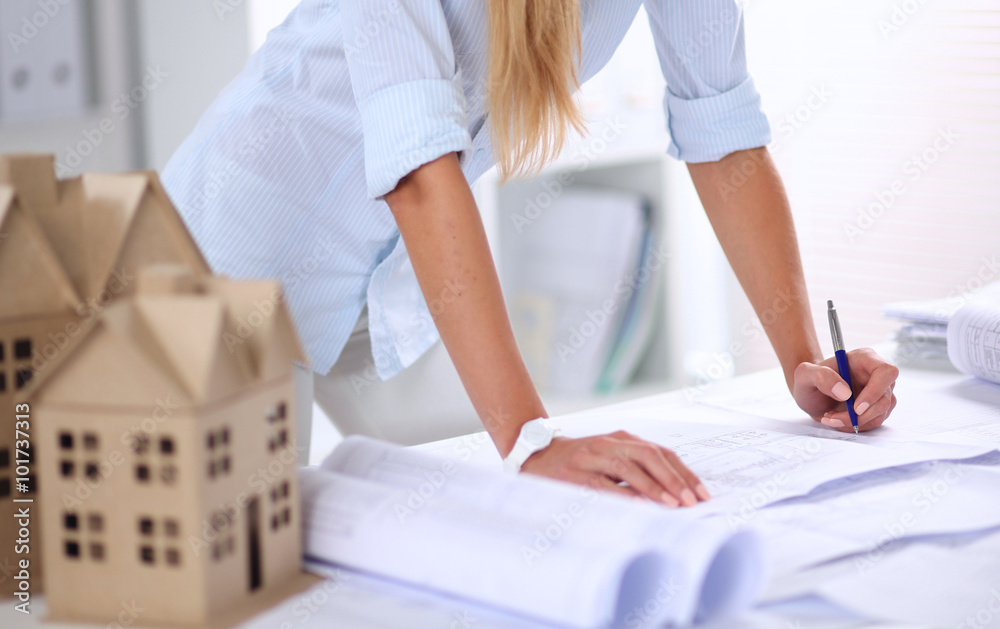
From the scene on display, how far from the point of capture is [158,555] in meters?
0.50

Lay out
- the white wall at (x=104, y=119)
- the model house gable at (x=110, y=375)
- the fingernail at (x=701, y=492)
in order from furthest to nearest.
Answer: the white wall at (x=104, y=119) → the fingernail at (x=701, y=492) → the model house gable at (x=110, y=375)

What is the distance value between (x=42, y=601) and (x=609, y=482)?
0.37 m

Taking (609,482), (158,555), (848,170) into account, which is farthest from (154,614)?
(848,170)

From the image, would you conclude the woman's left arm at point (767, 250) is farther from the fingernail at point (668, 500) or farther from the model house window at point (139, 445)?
the model house window at point (139, 445)

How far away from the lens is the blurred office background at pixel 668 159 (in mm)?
1672

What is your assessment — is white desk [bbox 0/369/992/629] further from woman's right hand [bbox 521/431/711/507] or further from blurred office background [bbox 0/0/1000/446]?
blurred office background [bbox 0/0/1000/446]

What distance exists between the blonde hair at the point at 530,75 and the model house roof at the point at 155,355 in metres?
0.43

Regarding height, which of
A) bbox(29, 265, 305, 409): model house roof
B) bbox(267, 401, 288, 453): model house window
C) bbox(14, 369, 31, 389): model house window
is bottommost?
bbox(267, 401, 288, 453): model house window

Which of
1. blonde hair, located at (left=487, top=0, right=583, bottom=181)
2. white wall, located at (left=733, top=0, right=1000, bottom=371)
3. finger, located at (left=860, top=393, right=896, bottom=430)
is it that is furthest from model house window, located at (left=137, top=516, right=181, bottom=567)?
white wall, located at (left=733, top=0, right=1000, bottom=371)

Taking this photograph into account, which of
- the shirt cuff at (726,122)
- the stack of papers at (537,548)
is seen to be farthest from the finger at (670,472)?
the shirt cuff at (726,122)

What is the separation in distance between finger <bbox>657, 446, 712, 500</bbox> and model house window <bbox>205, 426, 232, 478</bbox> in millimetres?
323

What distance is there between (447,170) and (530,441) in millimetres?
233

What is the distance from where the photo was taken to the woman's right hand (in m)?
0.69

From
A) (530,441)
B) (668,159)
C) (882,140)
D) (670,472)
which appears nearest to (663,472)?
(670,472)
